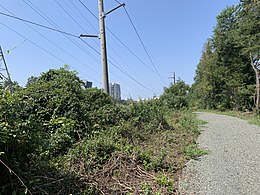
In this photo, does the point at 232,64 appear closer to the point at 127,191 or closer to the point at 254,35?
the point at 254,35

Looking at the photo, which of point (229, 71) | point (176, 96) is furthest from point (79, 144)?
point (229, 71)

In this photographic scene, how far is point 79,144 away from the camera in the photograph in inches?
153

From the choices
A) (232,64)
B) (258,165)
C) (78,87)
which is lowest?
(258,165)

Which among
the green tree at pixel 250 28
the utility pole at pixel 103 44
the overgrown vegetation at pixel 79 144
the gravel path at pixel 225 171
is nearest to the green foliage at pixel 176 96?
the green tree at pixel 250 28

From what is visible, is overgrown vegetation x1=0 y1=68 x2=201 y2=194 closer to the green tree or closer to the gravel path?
the gravel path

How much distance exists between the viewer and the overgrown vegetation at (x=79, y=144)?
2.22m

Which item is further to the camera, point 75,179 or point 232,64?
point 232,64

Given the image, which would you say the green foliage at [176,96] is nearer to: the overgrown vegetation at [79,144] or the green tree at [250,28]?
the green tree at [250,28]

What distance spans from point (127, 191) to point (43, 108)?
3.14 metres

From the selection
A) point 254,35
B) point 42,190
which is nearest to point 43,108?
point 42,190

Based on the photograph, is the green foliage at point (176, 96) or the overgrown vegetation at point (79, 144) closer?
the overgrown vegetation at point (79, 144)

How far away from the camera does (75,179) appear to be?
111 inches

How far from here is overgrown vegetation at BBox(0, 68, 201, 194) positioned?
7.30ft

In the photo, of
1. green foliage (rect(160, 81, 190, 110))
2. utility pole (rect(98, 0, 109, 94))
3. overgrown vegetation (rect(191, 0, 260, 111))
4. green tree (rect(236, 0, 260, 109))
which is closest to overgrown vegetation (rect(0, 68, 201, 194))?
utility pole (rect(98, 0, 109, 94))
